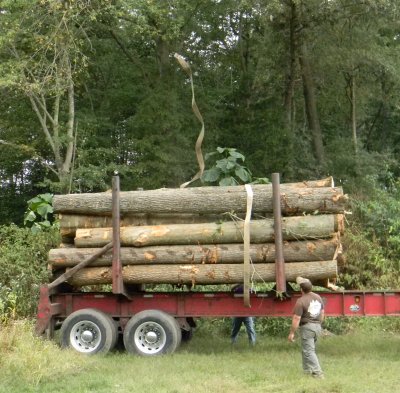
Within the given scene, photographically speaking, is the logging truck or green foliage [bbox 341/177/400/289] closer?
the logging truck

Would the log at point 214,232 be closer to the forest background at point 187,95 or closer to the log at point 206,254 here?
the log at point 206,254

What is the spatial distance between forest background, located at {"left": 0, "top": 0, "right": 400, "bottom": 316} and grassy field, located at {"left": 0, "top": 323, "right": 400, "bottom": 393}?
21.5 feet

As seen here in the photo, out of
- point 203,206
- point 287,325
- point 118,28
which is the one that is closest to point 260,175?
point 118,28

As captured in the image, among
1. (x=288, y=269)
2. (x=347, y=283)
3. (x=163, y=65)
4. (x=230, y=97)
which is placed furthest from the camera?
(x=230, y=97)

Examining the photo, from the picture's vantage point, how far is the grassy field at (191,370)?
923 centimetres

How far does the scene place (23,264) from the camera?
17.3 m

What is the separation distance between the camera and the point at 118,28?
27797mm

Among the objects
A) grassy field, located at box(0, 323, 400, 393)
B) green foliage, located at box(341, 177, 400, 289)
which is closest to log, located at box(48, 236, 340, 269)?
grassy field, located at box(0, 323, 400, 393)

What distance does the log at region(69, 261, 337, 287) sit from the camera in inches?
461

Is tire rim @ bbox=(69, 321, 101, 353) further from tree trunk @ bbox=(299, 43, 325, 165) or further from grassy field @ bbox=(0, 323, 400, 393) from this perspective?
tree trunk @ bbox=(299, 43, 325, 165)

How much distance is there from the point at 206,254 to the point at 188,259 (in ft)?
1.13

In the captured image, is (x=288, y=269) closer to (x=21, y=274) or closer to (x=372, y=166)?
(x=21, y=274)

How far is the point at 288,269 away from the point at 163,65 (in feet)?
57.4

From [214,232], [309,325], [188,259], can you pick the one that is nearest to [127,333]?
[188,259]
